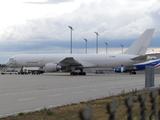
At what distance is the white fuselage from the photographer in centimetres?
4950

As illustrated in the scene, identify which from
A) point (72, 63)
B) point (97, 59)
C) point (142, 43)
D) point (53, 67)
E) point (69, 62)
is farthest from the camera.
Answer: point (97, 59)

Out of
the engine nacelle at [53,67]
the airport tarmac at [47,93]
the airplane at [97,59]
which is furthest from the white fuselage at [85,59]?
the airport tarmac at [47,93]

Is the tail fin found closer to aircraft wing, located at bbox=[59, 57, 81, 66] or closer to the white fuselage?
the white fuselage

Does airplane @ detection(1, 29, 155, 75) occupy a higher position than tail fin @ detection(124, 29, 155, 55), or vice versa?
tail fin @ detection(124, 29, 155, 55)

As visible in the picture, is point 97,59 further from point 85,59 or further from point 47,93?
point 47,93

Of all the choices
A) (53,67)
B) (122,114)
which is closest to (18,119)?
(122,114)

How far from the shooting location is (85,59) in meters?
51.8

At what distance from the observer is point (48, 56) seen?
53656 millimetres

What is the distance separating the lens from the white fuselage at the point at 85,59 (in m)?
49.5

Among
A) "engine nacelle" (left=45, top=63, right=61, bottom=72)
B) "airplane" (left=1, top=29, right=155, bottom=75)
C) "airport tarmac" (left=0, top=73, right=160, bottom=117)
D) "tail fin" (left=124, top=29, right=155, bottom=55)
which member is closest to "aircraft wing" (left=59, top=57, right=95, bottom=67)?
"airplane" (left=1, top=29, right=155, bottom=75)

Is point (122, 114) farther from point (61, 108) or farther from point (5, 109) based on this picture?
point (5, 109)

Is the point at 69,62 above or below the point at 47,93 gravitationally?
above

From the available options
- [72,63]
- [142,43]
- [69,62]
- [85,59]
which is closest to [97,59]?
[85,59]

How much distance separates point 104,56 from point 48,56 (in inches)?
406
